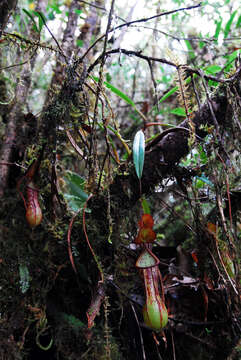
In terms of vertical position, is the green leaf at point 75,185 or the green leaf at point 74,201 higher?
the green leaf at point 75,185

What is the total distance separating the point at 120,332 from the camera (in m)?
0.97

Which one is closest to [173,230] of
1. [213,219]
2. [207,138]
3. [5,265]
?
[213,219]

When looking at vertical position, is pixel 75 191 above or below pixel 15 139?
below

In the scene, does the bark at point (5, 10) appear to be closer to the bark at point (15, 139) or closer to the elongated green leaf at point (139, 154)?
the bark at point (15, 139)

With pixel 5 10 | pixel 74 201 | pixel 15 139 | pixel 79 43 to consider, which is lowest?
pixel 74 201

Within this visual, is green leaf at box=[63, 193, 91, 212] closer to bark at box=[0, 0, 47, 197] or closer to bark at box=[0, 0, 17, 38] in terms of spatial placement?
bark at box=[0, 0, 47, 197]

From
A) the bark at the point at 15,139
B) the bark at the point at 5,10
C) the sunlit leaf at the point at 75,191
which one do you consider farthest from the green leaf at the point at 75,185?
the bark at the point at 5,10

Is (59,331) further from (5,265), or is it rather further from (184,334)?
(184,334)

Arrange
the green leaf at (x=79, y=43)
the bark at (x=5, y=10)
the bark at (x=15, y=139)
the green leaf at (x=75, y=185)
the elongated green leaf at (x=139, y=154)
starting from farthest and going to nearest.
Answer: the green leaf at (x=79, y=43)
the green leaf at (x=75, y=185)
the bark at (x=15, y=139)
the bark at (x=5, y=10)
the elongated green leaf at (x=139, y=154)

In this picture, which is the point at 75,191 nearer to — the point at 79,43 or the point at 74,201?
the point at 74,201

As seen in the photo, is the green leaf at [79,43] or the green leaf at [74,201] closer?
the green leaf at [74,201]

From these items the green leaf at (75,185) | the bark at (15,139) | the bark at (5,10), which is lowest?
the green leaf at (75,185)

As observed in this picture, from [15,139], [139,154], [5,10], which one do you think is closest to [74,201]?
[15,139]

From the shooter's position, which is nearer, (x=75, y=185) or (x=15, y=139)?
(x=15, y=139)
